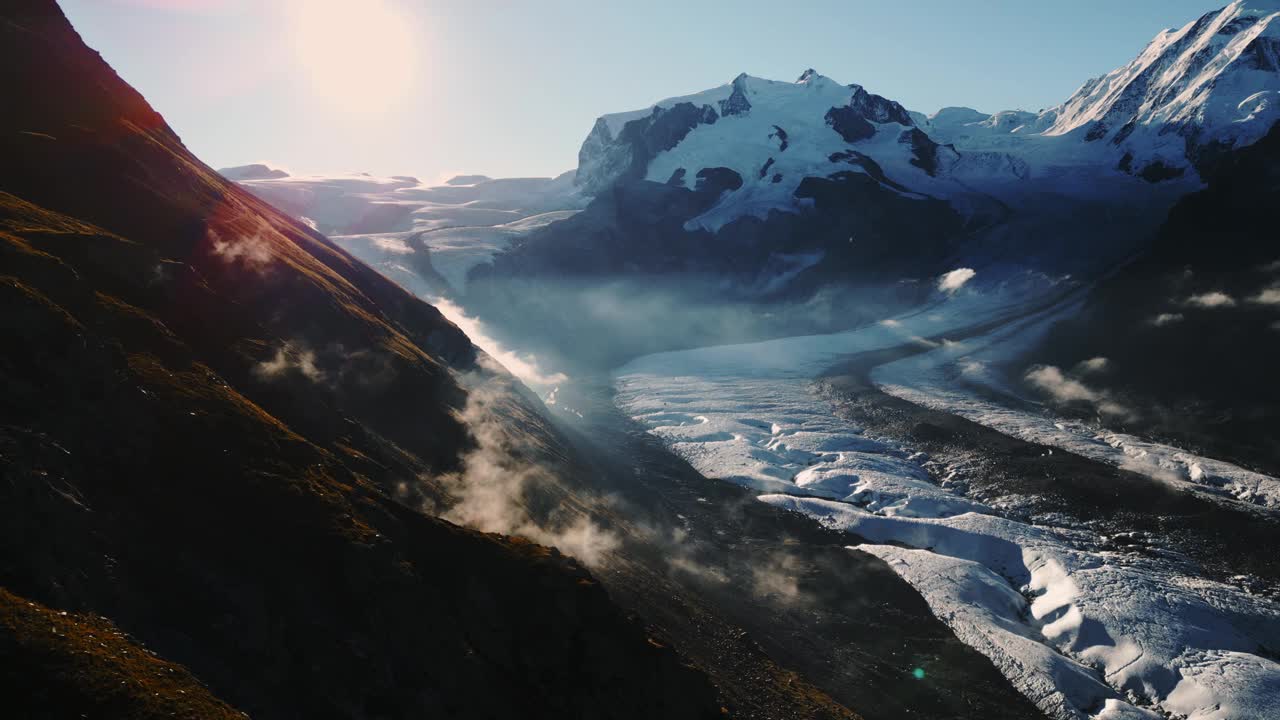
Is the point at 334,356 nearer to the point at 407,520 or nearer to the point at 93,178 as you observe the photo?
the point at 93,178

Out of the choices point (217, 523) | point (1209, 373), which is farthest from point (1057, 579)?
point (1209, 373)

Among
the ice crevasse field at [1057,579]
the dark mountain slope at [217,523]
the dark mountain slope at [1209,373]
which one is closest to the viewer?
the dark mountain slope at [217,523]

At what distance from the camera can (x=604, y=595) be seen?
55.2m

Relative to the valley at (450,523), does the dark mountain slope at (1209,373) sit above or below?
above

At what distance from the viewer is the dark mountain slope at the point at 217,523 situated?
36656mm

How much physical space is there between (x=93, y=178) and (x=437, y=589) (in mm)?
63845

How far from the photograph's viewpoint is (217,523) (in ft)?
144

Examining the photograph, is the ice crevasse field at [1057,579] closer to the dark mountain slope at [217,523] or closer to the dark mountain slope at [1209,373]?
the dark mountain slope at [1209,373]

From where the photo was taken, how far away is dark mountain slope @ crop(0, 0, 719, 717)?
36.7 meters

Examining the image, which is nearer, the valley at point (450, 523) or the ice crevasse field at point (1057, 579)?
the valley at point (450, 523)

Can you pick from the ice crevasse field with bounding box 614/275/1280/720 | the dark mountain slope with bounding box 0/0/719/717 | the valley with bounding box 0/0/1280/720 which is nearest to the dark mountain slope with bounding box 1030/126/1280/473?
the valley with bounding box 0/0/1280/720

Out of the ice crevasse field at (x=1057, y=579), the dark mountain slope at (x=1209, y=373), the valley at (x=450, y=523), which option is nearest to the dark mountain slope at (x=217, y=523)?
the valley at (x=450, y=523)

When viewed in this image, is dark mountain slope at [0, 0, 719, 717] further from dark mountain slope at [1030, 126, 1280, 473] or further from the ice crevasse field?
dark mountain slope at [1030, 126, 1280, 473]

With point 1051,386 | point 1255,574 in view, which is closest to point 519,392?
point 1255,574
